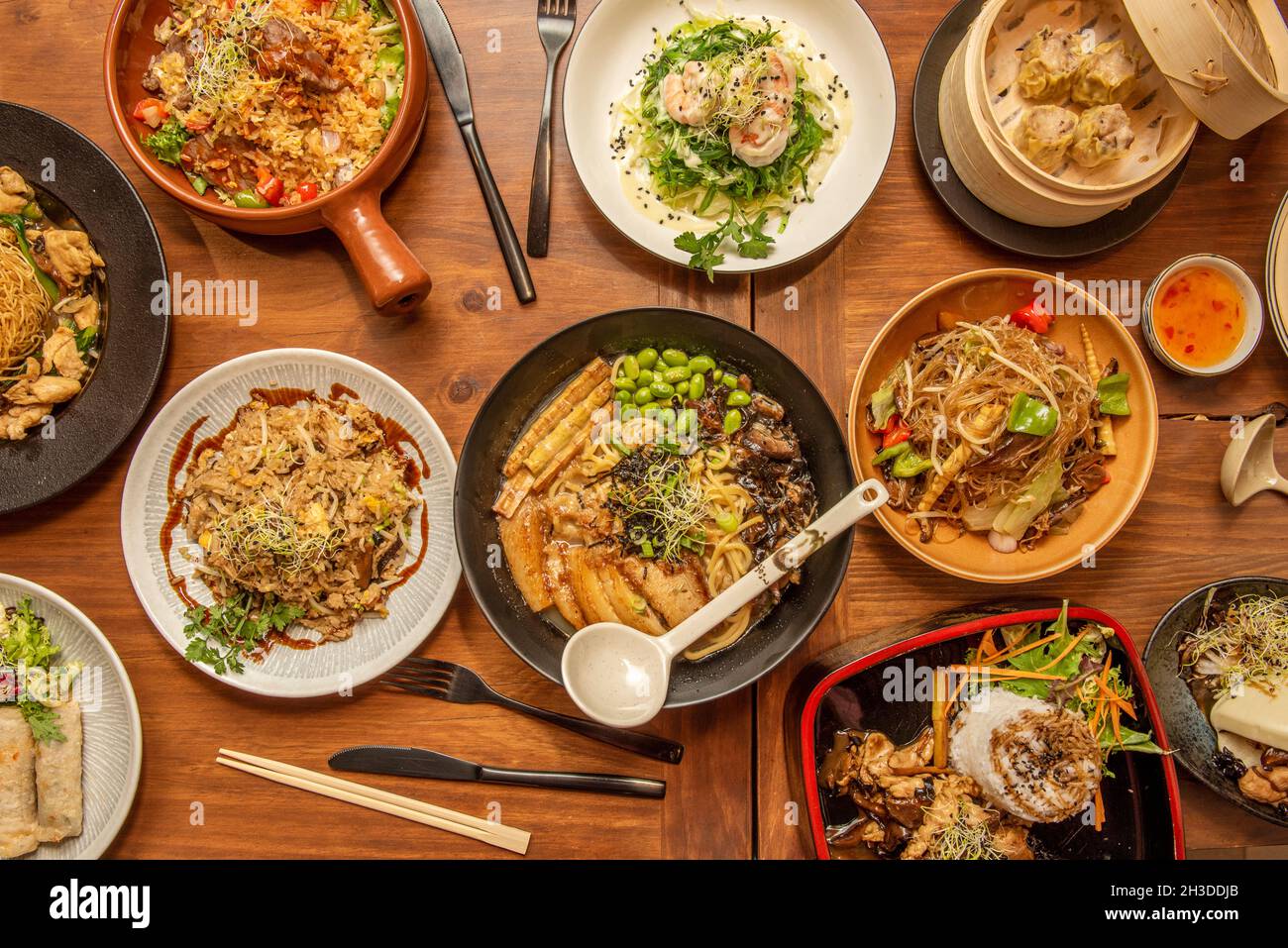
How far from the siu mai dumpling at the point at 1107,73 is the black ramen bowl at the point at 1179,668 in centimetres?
151

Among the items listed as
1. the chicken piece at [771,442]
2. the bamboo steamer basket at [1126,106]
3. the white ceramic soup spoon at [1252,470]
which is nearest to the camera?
the bamboo steamer basket at [1126,106]

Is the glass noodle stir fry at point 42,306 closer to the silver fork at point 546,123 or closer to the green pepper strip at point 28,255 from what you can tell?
the green pepper strip at point 28,255

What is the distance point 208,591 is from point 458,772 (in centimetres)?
96

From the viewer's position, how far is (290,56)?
7.73 feet

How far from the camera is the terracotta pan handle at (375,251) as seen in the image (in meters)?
2.34

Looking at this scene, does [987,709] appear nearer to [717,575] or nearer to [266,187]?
[717,575]

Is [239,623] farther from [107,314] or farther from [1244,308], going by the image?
[1244,308]

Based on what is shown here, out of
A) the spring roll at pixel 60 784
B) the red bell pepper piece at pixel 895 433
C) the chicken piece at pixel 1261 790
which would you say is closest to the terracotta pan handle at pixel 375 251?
the red bell pepper piece at pixel 895 433

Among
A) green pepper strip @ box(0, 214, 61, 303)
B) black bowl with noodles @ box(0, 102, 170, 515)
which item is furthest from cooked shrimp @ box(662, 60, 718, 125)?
green pepper strip @ box(0, 214, 61, 303)

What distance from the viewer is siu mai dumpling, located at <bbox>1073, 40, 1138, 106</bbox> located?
94.8 inches

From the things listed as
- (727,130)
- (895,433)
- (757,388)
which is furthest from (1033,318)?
(727,130)

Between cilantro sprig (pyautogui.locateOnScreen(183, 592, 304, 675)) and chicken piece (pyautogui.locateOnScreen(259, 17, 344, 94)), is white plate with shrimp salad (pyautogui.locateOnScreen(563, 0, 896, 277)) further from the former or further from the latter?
cilantro sprig (pyautogui.locateOnScreen(183, 592, 304, 675))

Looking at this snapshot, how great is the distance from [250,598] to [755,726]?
160cm

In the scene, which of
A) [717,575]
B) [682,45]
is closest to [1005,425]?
[717,575]
